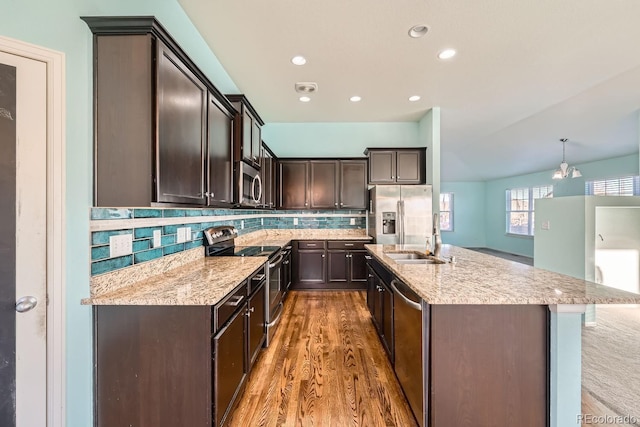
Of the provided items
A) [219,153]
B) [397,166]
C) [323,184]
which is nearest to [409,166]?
[397,166]

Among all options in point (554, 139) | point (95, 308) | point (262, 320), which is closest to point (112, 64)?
point (95, 308)

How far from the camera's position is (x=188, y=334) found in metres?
1.33

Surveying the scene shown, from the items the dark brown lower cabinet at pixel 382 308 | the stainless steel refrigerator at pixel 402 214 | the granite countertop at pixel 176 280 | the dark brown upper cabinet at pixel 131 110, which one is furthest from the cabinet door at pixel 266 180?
the dark brown upper cabinet at pixel 131 110

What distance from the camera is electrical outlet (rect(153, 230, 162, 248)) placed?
1813 mm

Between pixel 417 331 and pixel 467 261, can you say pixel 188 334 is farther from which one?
pixel 467 261

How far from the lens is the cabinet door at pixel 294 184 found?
4.64 m

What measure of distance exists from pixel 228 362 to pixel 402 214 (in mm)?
3172

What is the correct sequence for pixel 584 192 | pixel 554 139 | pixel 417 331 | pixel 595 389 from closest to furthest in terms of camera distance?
pixel 417 331 < pixel 595 389 < pixel 554 139 < pixel 584 192

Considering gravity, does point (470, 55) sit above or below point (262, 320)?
above

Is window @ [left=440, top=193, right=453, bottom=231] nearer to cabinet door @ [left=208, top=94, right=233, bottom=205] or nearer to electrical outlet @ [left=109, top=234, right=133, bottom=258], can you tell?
cabinet door @ [left=208, top=94, right=233, bottom=205]

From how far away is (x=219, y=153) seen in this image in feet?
6.84

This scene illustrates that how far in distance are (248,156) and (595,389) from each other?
3.53 meters

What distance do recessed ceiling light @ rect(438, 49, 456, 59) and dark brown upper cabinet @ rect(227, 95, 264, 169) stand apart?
203 cm

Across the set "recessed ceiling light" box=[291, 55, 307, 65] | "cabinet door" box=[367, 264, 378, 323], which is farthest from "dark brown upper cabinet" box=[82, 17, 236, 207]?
"cabinet door" box=[367, 264, 378, 323]
